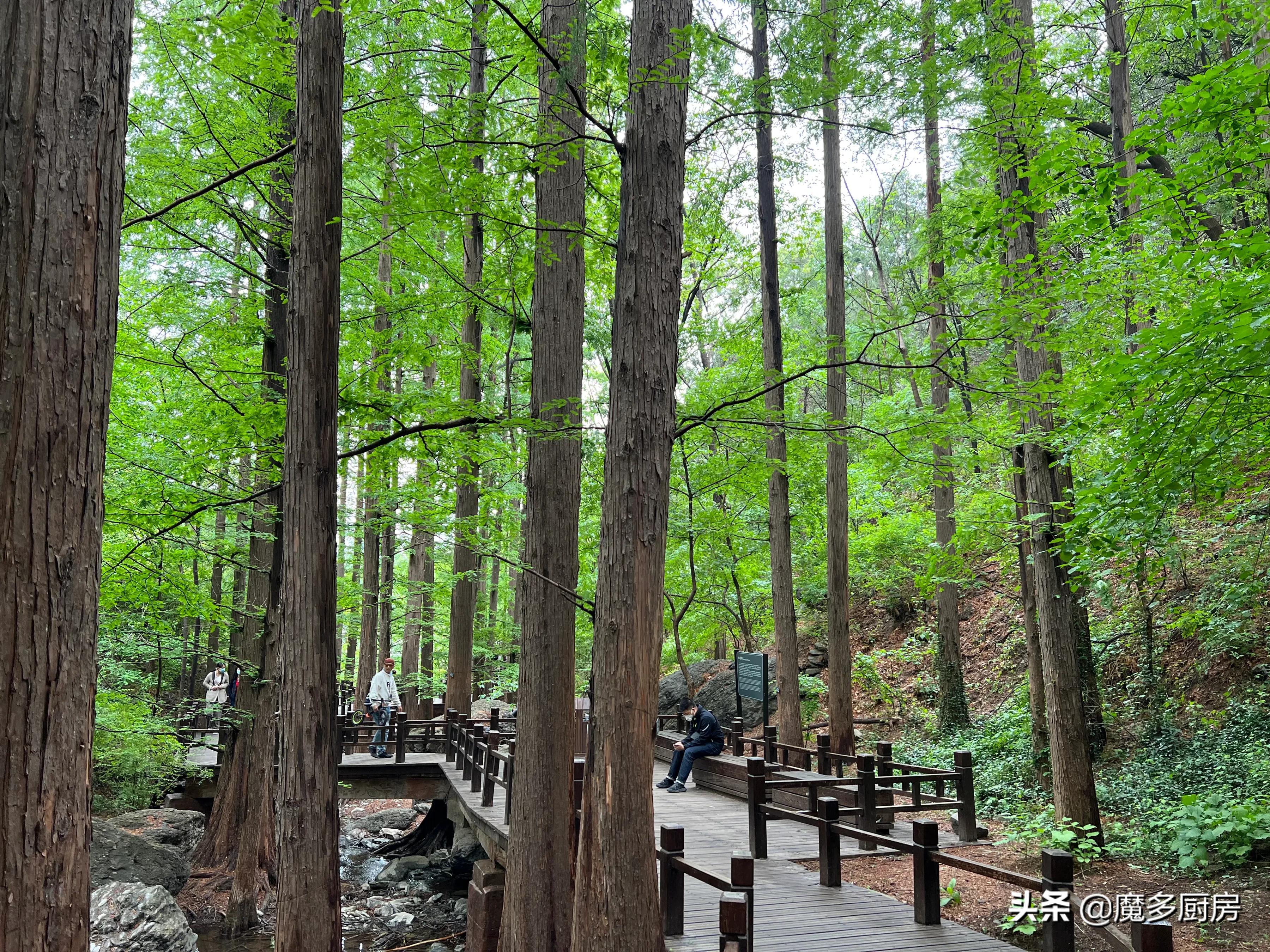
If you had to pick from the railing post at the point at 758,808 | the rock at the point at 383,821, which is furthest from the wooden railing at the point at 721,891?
the rock at the point at 383,821

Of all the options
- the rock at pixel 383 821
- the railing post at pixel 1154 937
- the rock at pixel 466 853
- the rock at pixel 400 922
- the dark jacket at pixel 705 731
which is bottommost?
the rock at pixel 383 821

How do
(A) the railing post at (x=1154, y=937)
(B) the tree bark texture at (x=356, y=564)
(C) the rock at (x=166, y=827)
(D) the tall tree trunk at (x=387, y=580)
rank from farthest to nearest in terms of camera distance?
(D) the tall tree trunk at (x=387, y=580) → (B) the tree bark texture at (x=356, y=564) → (C) the rock at (x=166, y=827) → (A) the railing post at (x=1154, y=937)

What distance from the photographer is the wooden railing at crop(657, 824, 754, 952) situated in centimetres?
504

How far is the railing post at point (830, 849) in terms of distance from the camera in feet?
25.7

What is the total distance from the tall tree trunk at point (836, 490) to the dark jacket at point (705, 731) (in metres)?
1.80

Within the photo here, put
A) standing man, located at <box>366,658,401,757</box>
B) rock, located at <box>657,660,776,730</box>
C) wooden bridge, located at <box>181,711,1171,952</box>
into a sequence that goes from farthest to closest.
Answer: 1. rock, located at <box>657,660,776,730</box>
2. standing man, located at <box>366,658,401,757</box>
3. wooden bridge, located at <box>181,711,1171,952</box>

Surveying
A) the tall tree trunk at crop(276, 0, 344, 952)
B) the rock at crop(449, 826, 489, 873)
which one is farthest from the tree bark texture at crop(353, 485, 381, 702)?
the tall tree trunk at crop(276, 0, 344, 952)

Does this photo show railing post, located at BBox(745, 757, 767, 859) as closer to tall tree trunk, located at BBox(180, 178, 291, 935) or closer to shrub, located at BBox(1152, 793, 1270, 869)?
shrub, located at BBox(1152, 793, 1270, 869)

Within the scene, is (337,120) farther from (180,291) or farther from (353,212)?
(180,291)

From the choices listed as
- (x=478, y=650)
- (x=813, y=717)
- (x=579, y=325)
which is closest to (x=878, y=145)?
(x=579, y=325)

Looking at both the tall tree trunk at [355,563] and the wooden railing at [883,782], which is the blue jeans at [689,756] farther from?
the tall tree trunk at [355,563]

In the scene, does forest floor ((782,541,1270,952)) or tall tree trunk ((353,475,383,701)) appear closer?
forest floor ((782,541,1270,952))

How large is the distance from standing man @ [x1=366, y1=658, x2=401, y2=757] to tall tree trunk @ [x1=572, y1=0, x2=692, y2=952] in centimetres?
1174

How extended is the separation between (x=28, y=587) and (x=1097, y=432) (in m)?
9.05
